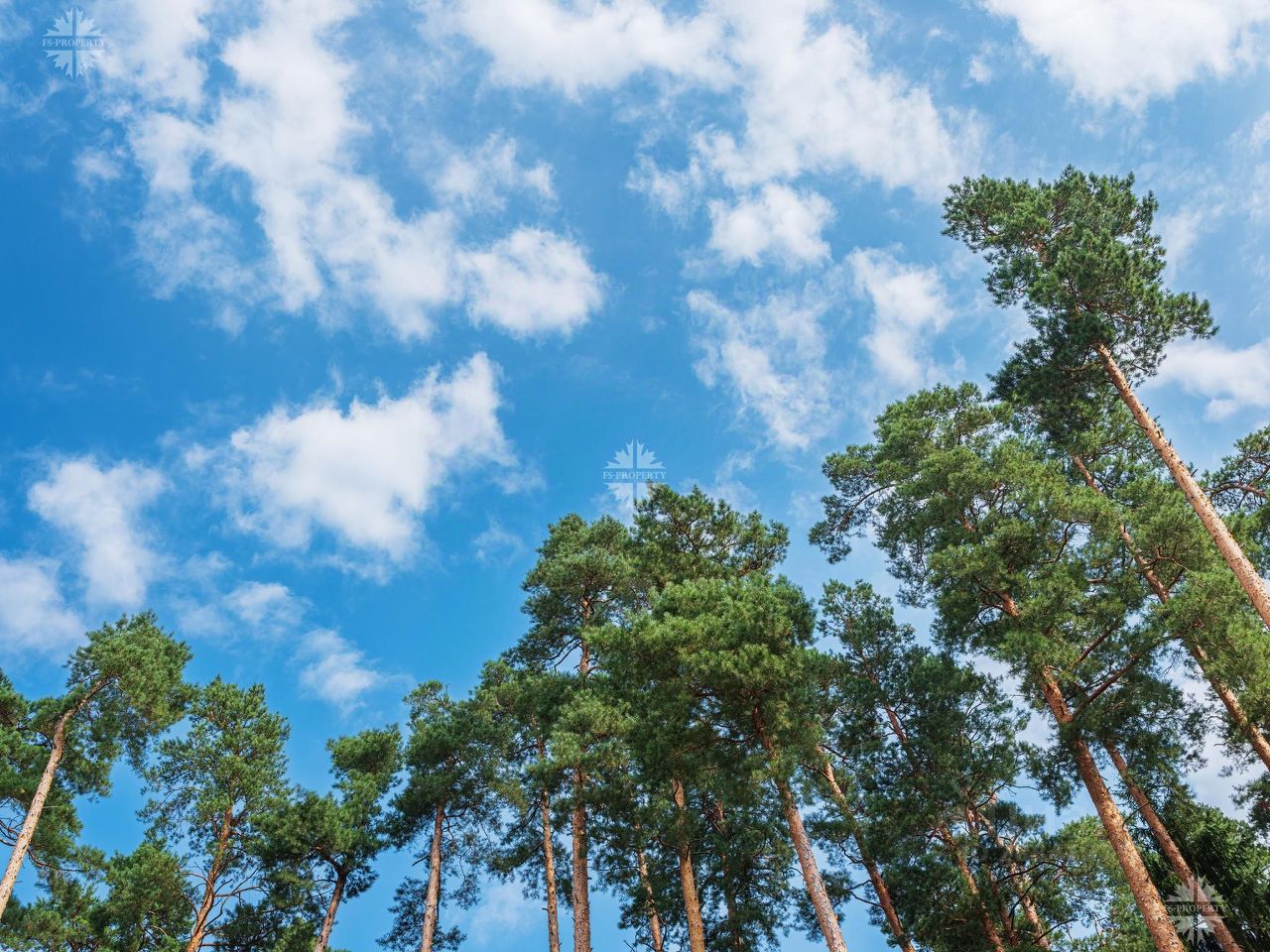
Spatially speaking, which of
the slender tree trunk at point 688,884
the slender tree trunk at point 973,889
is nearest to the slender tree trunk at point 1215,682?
the slender tree trunk at point 973,889

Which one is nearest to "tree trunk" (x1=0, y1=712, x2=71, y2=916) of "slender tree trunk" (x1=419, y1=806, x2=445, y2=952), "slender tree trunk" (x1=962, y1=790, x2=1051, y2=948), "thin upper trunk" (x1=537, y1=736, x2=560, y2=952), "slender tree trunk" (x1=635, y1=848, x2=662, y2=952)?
"slender tree trunk" (x1=419, y1=806, x2=445, y2=952)

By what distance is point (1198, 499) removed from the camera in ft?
45.8

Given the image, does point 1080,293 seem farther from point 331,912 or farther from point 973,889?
point 331,912

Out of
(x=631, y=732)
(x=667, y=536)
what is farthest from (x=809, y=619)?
(x=667, y=536)

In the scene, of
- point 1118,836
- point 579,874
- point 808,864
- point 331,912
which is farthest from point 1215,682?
point 331,912

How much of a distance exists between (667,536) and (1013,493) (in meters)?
8.46

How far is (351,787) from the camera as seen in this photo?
836 inches

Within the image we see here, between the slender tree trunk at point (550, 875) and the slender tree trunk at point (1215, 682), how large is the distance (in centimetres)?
1453

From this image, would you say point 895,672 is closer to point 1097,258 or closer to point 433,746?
point 1097,258

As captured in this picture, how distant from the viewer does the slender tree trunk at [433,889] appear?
59.9 ft

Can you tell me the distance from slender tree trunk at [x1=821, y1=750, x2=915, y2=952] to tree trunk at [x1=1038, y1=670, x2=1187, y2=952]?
15.4 feet

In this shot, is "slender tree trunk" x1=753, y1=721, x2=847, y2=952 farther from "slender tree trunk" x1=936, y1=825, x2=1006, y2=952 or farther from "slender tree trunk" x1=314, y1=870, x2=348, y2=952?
"slender tree trunk" x1=314, y1=870, x2=348, y2=952

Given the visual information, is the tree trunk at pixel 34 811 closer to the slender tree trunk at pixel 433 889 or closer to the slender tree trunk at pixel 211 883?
the slender tree trunk at pixel 211 883

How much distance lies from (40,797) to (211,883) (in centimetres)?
496
